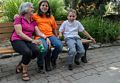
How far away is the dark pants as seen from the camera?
15.9 feet

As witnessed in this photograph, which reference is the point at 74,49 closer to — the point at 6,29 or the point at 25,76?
the point at 25,76

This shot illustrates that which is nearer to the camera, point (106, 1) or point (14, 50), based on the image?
point (14, 50)

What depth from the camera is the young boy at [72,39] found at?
5.47 m

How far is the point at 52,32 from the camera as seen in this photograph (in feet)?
19.1

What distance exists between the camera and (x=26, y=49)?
4.86m

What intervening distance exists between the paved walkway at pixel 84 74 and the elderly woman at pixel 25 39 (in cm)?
26

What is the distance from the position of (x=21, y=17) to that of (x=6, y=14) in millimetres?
3681

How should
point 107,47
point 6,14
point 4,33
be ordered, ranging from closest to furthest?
point 4,33 < point 107,47 < point 6,14

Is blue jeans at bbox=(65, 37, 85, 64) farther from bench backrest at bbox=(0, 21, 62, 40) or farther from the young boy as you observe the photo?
bench backrest at bbox=(0, 21, 62, 40)

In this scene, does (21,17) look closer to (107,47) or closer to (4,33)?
(4,33)

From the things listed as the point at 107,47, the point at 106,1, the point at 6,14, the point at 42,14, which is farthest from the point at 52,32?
the point at 106,1

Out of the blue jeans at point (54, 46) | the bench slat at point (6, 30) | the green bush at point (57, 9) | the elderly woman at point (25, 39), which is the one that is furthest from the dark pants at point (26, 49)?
the green bush at point (57, 9)

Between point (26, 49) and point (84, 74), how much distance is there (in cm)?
129

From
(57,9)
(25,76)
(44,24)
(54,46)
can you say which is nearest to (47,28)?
(44,24)
